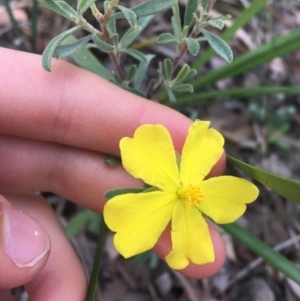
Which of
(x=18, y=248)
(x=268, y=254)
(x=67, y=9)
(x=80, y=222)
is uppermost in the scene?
(x=67, y=9)

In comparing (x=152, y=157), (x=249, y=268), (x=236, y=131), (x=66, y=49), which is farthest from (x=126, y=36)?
(x=249, y=268)

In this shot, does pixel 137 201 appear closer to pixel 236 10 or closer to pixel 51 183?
pixel 51 183

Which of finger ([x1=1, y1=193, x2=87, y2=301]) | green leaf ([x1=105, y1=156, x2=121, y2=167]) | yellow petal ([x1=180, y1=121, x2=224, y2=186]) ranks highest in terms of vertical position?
yellow petal ([x1=180, y1=121, x2=224, y2=186])

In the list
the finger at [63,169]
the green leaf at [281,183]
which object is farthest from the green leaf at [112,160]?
the green leaf at [281,183]

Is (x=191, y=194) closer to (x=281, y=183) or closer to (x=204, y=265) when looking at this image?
(x=281, y=183)

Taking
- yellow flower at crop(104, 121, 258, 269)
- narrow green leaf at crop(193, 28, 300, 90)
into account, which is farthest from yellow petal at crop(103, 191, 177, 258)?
narrow green leaf at crop(193, 28, 300, 90)

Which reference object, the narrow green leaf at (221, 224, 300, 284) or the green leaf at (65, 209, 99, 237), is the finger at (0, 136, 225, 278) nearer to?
the narrow green leaf at (221, 224, 300, 284)

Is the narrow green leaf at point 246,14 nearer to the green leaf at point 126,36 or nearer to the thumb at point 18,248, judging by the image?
the green leaf at point 126,36
